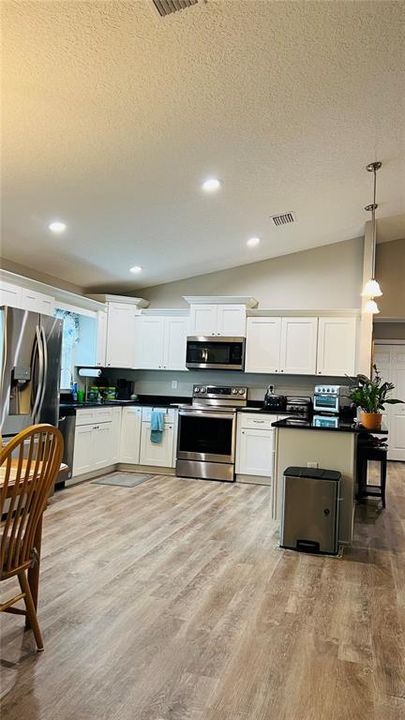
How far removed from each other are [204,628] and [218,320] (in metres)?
4.34

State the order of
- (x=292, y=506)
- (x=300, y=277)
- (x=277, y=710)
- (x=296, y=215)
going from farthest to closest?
(x=300, y=277), (x=296, y=215), (x=292, y=506), (x=277, y=710)

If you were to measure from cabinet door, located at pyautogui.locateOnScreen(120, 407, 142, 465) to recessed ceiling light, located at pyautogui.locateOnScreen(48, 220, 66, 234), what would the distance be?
2535 mm

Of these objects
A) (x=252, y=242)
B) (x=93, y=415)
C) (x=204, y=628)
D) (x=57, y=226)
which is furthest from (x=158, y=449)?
(x=204, y=628)

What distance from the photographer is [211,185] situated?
4262 millimetres

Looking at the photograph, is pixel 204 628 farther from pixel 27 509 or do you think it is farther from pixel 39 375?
pixel 39 375

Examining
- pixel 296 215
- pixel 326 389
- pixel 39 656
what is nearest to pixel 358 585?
pixel 39 656

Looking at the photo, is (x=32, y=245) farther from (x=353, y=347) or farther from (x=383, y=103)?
(x=353, y=347)

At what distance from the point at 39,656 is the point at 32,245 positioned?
3872 mm

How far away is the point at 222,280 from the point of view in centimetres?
689

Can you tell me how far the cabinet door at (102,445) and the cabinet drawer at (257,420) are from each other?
1652 mm

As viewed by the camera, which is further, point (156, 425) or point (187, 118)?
point (156, 425)

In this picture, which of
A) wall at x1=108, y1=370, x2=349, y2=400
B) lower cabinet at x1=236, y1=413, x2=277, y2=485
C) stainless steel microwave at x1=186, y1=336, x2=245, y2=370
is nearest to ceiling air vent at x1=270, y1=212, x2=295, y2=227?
stainless steel microwave at x1=186, y1=336, x2=245, y2=370

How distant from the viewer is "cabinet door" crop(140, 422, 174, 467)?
6176 mm

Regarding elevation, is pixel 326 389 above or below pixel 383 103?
below
